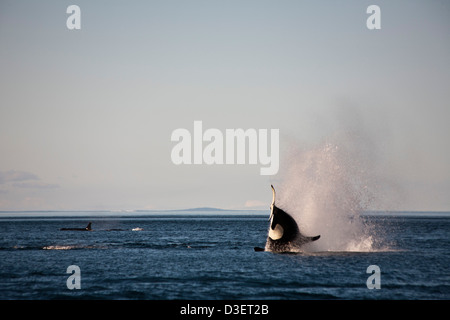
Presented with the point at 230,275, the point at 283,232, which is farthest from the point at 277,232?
the point at 230,275

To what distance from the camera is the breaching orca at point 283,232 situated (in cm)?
3450

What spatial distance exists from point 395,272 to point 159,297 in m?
17.2

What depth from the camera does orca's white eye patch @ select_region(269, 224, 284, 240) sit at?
116 ft

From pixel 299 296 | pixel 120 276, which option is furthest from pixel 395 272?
pixel 120 276

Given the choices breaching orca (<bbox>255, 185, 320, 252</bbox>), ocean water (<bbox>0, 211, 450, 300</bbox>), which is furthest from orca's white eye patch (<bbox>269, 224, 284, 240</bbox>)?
ocean water (<bbox>0, 211, 450, 300</bbox>)

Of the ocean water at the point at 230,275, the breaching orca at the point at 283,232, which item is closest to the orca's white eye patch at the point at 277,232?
the breaching orca at the point at 283,232

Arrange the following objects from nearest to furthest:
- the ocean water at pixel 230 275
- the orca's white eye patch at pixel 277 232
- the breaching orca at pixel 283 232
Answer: the ocean water at pixel 230 275 → the breaching orca at pixel 283 232 → the orca's white eye patch at pixel 277 232

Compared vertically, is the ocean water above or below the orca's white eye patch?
below

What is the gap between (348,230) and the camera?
43.3 metres

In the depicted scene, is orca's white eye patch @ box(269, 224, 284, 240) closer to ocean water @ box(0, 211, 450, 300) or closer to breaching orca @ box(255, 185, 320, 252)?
breaching orca @ box(255, 185, 320, 252)

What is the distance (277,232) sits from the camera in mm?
36062

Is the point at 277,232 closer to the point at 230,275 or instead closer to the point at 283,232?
the point at 283,232

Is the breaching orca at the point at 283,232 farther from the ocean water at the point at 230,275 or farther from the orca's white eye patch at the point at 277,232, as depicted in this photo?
the ocean water at the point at 230,275
